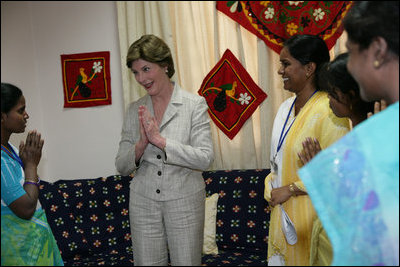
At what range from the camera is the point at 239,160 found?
2.65 metres

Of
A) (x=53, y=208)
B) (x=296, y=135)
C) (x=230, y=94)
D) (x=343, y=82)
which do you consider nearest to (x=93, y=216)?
(x=53, y=208)

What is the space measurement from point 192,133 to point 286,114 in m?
0.38

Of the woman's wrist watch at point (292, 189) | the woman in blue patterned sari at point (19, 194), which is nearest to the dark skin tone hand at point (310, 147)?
the woman's wrist watch at point (292, 189)

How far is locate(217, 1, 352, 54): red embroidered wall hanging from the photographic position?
253cm

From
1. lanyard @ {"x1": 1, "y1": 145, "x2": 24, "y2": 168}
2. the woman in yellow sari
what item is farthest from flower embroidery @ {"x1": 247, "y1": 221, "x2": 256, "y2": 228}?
lanyard @ {"x1": 1, "y1": 145, "x2": 24, "y2": 168}

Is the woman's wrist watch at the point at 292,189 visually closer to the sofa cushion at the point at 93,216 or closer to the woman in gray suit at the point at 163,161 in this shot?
the woman in gray suit at the point at 163,161

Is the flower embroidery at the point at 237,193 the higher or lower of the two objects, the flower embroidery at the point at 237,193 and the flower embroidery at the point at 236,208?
the higher

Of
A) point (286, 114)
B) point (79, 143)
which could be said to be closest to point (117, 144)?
point (79, 143)

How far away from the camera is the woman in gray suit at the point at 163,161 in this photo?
4.74ft

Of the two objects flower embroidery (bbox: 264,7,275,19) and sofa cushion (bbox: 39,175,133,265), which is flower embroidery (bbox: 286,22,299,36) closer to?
flower embroidery (bbox: 264,7,275,19)

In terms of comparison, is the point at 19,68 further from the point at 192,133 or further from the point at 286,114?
the point at 286,114

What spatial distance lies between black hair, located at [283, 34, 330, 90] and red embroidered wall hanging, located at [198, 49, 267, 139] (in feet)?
2.42

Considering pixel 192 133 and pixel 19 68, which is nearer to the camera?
pixel 19 68

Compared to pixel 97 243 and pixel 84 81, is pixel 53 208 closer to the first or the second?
pixel 97 243
